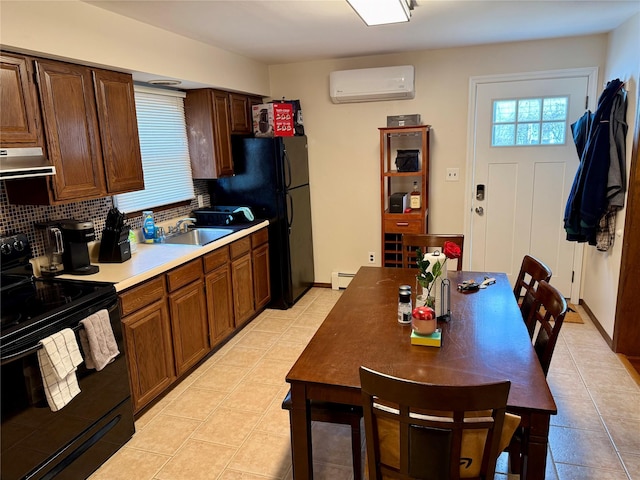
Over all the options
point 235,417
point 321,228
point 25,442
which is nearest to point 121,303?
point 25,442

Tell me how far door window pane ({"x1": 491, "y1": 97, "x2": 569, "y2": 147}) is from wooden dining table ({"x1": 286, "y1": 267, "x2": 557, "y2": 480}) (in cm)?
236

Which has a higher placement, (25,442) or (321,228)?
(321,228)

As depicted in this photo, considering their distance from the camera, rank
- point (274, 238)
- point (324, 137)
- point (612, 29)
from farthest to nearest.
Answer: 1. point (324, 137)
2. point (274, 238)
3. point (612, 29)

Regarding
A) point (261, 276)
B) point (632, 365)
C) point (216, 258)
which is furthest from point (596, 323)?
point (216, 258)

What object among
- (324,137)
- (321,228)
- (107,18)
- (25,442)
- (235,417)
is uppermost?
(107,18)

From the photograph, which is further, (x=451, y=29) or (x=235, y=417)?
(x=451, y=29)

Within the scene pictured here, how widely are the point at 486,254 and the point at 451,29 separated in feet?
6.81

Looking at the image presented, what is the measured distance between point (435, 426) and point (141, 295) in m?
1.88

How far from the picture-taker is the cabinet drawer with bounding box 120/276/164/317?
2393 mm

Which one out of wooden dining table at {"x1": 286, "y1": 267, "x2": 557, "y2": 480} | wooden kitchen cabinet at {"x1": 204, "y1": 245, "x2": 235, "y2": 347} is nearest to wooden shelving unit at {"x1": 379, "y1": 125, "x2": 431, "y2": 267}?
wooden kitchen cabinet at {"x1": 204, "y1": 245, "x2": 235, "y2": 347}

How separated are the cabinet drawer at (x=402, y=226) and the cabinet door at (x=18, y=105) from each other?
2847 mm

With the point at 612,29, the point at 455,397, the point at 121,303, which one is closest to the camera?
the point at 455,397

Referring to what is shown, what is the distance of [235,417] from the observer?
8.49 ft

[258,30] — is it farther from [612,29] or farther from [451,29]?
[612,29]
